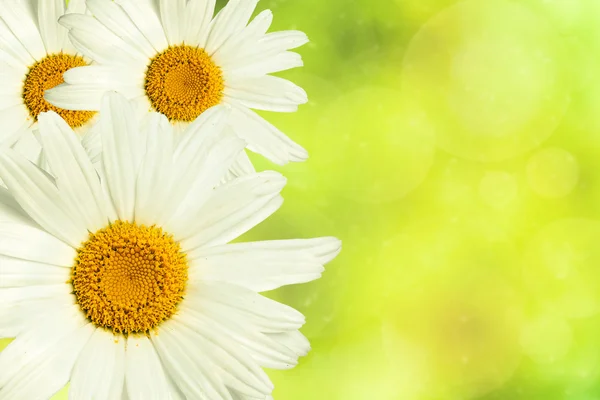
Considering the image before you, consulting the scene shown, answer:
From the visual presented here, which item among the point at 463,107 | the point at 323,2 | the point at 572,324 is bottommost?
the point at 572,324

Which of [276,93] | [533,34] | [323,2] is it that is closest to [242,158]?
[276,93]

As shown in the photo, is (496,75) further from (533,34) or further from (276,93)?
(276,93)

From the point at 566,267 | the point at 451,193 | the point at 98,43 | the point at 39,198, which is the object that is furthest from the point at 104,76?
the point at 566,267

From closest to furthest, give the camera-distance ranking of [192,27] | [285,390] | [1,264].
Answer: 1. [1,264]
2. [192,27]
3. [285,390]

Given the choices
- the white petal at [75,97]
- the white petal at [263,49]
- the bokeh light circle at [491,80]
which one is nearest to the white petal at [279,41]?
the white petal at [263,49]

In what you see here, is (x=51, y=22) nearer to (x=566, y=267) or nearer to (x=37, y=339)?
(x=37, y=339)

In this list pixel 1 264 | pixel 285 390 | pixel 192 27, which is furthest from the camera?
pixel 285 390

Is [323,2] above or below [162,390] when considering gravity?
above
